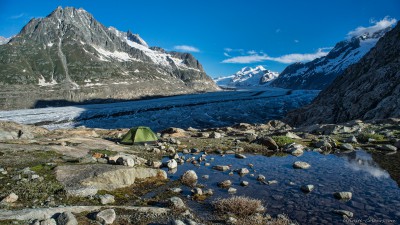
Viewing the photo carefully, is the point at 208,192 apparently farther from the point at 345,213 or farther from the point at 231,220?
the point at 345,213

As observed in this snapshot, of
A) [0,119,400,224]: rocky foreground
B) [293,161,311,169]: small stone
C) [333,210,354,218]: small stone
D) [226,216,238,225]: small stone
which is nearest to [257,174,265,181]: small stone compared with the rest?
[0,119,400,224]: rocky foreground

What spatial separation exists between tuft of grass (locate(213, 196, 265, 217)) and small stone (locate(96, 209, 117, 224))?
3664 mm

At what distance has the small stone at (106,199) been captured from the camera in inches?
430

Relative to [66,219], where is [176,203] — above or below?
below

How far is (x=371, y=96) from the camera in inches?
1961

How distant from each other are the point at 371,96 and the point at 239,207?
159 ft

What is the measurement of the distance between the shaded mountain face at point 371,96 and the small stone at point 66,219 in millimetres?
42057

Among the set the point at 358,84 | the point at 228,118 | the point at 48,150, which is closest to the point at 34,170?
the point at 48,150

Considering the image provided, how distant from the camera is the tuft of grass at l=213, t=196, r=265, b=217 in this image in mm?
10406

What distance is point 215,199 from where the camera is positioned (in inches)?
470

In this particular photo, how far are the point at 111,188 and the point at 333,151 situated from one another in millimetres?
16937

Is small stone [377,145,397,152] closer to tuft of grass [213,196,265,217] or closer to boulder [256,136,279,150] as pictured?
boulder [256,136,279,150]

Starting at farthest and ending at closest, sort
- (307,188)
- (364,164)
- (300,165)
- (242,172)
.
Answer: (364,164) < (300,165) < (242,172) < (307,188)

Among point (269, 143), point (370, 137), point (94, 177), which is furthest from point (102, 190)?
point (370, 137)
